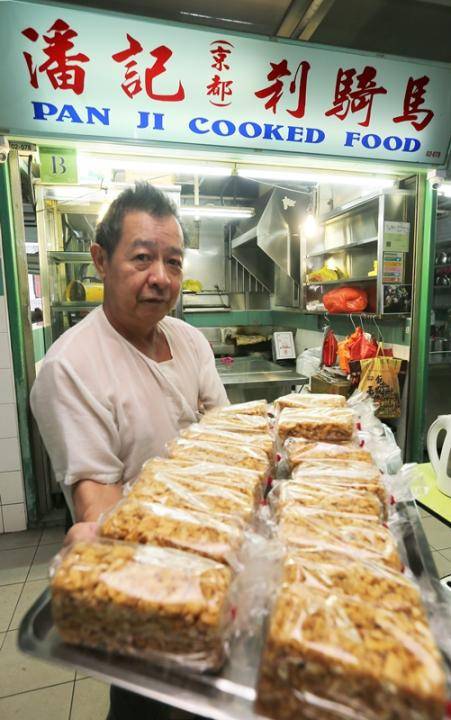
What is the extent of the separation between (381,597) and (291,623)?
0.15 meters

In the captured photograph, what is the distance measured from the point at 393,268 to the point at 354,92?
137 cm

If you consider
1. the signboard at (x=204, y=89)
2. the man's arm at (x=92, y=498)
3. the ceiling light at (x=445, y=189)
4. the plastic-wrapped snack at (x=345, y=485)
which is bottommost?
the man's arm at (x=92, y=498)

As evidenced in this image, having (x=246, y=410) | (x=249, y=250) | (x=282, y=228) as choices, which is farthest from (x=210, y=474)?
(x=249, y=250)

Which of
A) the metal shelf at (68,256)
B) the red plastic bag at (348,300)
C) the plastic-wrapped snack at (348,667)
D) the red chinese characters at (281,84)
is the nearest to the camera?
the plastic-wrapped snack at (348,667)

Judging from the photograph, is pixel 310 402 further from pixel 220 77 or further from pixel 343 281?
pixel 343 281

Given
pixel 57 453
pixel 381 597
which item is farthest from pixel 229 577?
pixel 57 453

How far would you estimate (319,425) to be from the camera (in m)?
1.08

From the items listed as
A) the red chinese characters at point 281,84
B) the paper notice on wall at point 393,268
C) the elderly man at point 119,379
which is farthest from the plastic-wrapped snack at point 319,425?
the paper notice on wall at point 393,268

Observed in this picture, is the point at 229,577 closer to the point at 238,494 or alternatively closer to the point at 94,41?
the point at 238,494

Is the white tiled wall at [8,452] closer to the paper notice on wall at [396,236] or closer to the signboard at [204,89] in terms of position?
the signboard at [204,89]

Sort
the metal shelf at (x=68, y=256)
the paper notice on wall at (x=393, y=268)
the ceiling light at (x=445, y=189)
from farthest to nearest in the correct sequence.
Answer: the paper notice on wall at (x=393, y=268) < the ceiling light at (x=445, y=189) < the metal shelf at (x=68, y=256)

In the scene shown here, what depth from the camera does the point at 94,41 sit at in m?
2.16

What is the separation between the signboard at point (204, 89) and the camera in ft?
7.05

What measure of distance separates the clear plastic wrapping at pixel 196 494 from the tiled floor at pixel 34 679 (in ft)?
5.06
